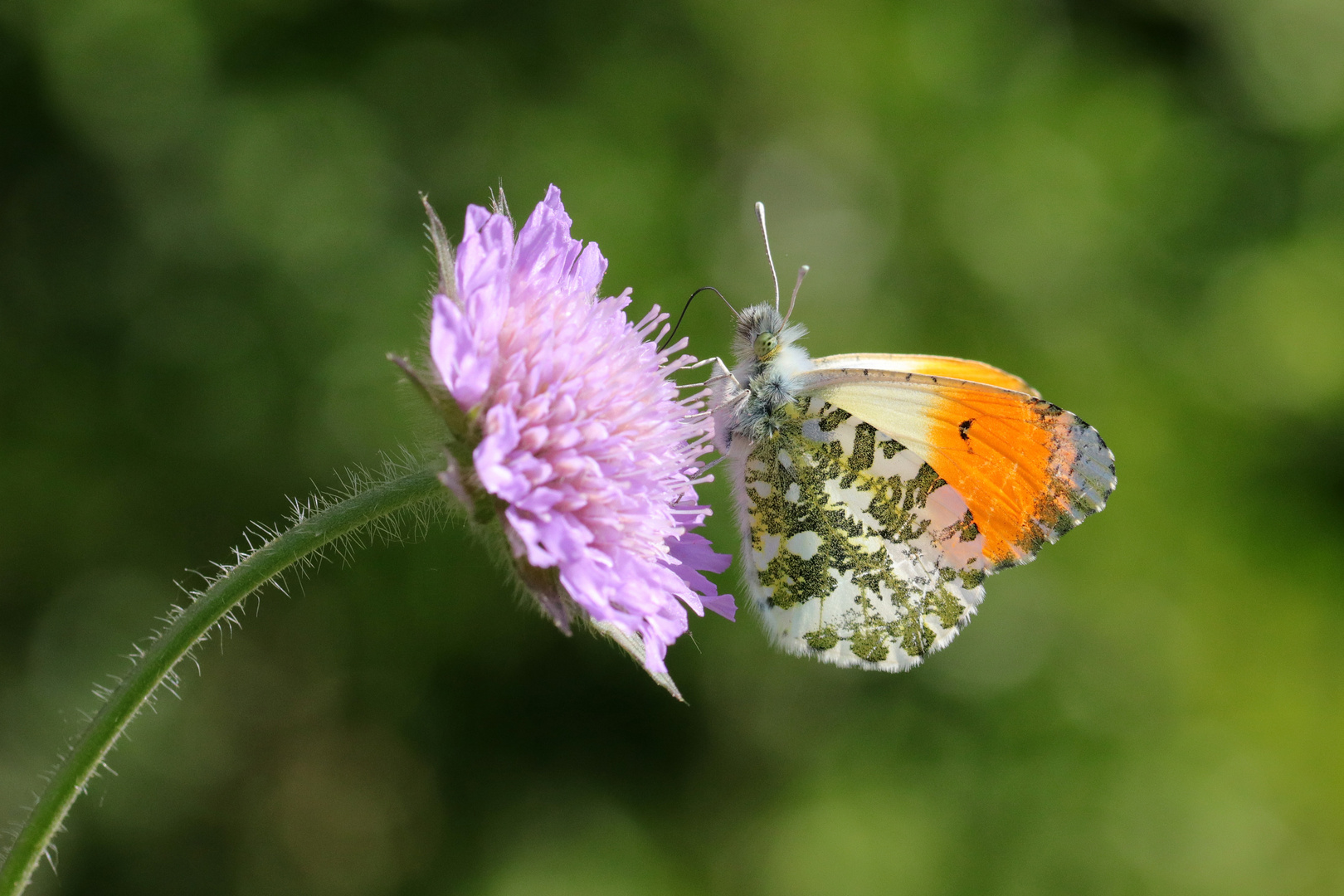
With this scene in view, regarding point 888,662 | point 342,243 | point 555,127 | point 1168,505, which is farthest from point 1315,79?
point 342,243

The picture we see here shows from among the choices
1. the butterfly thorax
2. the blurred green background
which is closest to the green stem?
the butterfly thorax

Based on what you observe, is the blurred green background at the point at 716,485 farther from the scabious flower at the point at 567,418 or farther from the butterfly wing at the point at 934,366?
the scabious flower at the point at 567,418

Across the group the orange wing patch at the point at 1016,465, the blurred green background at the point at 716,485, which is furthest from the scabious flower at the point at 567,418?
the blurred green background at the point at 716,485

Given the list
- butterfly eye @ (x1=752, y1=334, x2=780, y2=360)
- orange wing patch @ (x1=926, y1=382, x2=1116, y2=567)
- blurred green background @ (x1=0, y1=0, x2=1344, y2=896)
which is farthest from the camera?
blurred green background @ (x1=0, y1=0, x2=1344, y2=896)

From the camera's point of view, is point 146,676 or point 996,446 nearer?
point 146,676

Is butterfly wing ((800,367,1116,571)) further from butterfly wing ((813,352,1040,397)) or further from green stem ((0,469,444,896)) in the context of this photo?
green stem ((0,469,444,896))

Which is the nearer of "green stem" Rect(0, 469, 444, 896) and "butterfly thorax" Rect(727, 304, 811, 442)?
"green stem" Rect(0, 469, 444, 896)

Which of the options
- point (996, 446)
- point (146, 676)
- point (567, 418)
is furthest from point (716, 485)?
point (146, 676)

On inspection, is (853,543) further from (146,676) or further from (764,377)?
(146,676)
